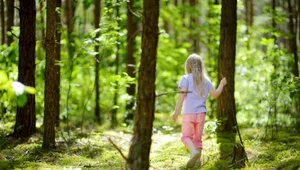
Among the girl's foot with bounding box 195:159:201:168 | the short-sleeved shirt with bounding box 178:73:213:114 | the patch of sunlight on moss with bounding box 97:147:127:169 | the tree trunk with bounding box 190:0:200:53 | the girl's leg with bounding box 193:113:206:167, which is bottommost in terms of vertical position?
the patch of sunlight on moss with bounding box 97:147:127:169

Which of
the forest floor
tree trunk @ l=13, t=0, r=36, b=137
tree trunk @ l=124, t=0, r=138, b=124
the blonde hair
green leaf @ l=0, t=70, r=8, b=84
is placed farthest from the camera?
tree trunk @ l=124, t=0, r=138, b=124

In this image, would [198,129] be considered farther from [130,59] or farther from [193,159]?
[130,59]

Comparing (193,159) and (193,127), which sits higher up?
(193,127)

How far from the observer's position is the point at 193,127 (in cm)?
676

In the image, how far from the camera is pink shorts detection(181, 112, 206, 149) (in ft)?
22.0

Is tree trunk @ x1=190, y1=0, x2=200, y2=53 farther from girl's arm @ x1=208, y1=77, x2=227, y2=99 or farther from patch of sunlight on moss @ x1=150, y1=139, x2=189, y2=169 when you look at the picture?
girl's arm @ x1=208, y1=77, x2=227, y2=99

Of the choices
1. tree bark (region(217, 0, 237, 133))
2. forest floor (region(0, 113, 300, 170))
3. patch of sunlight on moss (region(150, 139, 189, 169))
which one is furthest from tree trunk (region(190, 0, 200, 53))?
patch of sunlight on moss (region(150, 139, 189, 169))

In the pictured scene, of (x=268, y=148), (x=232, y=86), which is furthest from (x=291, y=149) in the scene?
(x=232, y=86)

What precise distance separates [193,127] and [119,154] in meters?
1.55

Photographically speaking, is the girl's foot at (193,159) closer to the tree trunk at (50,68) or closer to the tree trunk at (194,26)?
the tree trunk at (50,68)

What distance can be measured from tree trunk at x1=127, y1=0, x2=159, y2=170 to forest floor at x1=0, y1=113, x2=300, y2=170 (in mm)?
1911

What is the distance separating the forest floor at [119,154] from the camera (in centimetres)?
627

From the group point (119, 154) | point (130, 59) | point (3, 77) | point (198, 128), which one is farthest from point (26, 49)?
point (130, 59)

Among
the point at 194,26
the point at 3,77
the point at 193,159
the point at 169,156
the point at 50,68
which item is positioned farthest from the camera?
the point at 194,26
